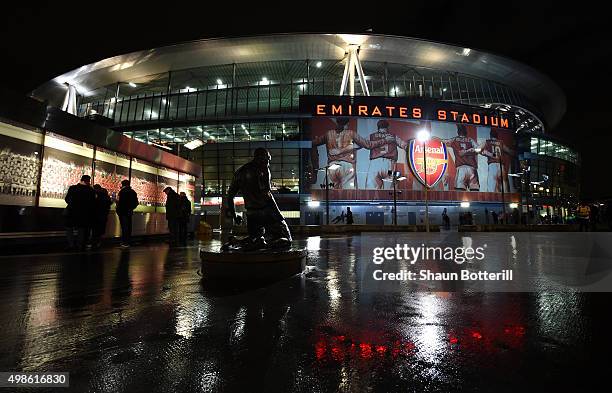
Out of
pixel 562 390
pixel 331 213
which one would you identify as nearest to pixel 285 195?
pixel 331 213

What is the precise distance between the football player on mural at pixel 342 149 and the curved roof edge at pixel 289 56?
12193 mm

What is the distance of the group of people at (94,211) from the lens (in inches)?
334

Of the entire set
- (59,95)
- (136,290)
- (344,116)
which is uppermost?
(59,95)

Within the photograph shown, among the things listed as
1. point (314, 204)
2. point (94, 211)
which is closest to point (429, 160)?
point (314, 204)

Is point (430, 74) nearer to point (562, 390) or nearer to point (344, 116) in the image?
point (344, 116)

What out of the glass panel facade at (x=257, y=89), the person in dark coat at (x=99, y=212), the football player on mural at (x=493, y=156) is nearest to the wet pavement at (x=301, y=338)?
the person in dark coat at (x=99, y=212)

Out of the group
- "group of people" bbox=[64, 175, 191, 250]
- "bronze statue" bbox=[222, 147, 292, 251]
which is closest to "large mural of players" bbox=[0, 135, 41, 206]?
"group of people" bbox=[64, 175, 191, 250]

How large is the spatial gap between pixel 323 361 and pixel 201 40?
154 feet

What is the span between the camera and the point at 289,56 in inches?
1815

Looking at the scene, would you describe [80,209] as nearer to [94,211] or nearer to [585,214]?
[94,211]

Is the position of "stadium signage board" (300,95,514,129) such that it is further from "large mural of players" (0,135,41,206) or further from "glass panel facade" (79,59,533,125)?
"large mural of players" (0,135,41,206)

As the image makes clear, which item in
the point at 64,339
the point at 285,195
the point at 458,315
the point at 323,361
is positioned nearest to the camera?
the point at 323,361

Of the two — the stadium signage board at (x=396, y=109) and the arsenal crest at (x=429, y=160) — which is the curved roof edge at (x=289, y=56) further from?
the arsenal crest at (x=429, y=160)

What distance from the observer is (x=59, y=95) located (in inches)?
2120
